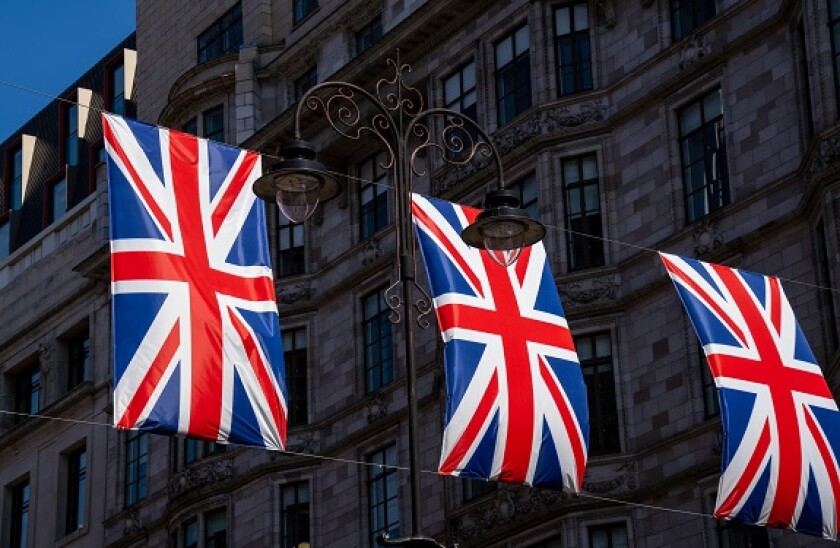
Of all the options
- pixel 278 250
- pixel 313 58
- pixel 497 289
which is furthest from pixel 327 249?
pixel 497 289

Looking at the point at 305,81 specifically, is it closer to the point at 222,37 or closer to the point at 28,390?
the point at 222,37

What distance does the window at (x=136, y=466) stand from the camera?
50469mm

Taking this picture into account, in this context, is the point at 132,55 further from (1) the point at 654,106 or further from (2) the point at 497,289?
(2) the point at 497,289

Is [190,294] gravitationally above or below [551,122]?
below

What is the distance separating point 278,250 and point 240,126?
3356mm

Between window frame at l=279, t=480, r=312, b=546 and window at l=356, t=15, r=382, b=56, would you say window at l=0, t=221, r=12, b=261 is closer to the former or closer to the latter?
window at l=356, t=15, r=382, b=56

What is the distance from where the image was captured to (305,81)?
49.0m

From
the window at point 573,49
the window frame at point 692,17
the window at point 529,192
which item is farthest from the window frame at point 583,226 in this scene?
the window frame at point 692,17

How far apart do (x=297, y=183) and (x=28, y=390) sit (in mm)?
36898

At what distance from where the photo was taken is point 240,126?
48.9 m

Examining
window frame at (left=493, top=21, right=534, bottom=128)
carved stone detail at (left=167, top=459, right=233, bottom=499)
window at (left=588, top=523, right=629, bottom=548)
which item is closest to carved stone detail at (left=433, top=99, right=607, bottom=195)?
window frame at (left=493, top=21, right=534, bottom=128)

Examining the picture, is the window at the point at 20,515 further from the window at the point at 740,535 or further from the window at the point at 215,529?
the window at the point at 740,535

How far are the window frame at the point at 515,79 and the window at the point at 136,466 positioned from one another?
1388 centimetres

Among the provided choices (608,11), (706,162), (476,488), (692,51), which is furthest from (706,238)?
(476,488)
